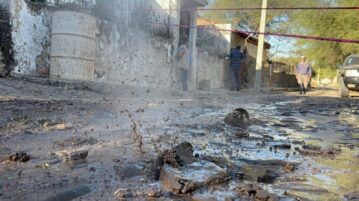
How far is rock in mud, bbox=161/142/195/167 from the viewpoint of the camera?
258 cm

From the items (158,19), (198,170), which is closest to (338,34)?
(158,19)

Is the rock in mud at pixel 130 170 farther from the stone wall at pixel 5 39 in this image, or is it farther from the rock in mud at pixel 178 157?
the stone wall at pixel 5 39

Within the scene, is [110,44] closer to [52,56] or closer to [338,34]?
[52,56]

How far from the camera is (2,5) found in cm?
725

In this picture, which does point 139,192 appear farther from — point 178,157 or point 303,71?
point 303,71

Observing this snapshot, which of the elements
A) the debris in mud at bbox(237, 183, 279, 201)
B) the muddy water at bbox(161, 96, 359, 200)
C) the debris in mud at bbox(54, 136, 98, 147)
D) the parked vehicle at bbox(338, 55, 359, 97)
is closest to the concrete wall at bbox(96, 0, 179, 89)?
the muddy water at bbox(161, 96, 359, 200)

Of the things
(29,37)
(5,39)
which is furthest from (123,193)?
(29,37)

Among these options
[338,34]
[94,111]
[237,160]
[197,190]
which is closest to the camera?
[197,190]

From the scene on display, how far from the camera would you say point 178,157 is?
266 cm

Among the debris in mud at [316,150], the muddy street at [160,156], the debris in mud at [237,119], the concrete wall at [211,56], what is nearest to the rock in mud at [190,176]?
the muddy street at [160,156]

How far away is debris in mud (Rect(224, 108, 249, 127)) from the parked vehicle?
29.2ft

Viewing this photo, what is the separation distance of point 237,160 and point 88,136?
137 cm

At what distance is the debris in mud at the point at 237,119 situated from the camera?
200 inches

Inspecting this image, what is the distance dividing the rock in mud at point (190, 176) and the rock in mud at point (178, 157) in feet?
0.17
